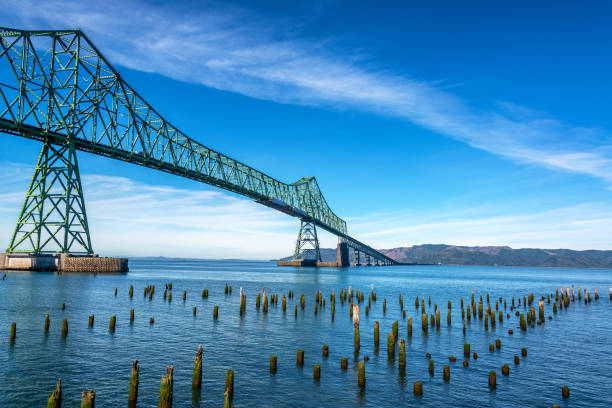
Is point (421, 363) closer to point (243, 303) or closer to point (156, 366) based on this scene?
point (156, 366)

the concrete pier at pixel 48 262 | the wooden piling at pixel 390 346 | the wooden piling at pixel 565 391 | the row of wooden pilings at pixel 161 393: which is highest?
the concrete pier at pixel 48 262

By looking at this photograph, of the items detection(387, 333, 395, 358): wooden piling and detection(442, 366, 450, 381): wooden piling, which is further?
detection(387, 333, 395, 358): wooden piling

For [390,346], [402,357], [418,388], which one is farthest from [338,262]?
[418,388]

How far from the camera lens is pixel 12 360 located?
670 inches

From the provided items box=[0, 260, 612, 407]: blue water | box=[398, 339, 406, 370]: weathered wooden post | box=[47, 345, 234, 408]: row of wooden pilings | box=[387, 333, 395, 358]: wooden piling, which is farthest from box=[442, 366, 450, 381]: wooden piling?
box=[47, 345, 234, 408]: row of wooden pilings

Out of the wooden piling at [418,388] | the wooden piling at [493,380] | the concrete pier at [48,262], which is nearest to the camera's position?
the wooden piling at [418,388]

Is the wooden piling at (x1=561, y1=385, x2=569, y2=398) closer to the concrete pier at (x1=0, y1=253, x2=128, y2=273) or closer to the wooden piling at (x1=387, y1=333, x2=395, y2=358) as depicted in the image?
the wooden piling at (x1=387, y1=333, x2=395, y2=358)

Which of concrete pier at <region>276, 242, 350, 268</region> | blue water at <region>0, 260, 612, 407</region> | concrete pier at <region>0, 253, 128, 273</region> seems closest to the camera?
blue water at <region>0, 260, 612, 407</region>

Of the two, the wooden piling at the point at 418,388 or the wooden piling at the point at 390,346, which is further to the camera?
the wooden piling at the point at 390,346

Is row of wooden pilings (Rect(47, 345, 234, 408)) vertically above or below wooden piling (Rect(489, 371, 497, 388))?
above

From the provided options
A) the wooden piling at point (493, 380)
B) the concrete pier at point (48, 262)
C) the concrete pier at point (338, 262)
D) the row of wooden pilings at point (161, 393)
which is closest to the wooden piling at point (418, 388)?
the wooden piling at point (493, 380)

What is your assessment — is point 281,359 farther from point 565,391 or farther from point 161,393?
point 565,391

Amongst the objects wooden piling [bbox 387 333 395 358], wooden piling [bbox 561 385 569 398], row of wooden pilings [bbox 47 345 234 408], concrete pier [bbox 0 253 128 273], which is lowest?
wooden piling [bbox 561 385 569 398]

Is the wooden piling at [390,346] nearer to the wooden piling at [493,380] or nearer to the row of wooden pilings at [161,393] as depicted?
the wooden piling at [493,380]
